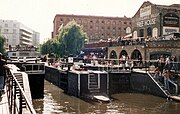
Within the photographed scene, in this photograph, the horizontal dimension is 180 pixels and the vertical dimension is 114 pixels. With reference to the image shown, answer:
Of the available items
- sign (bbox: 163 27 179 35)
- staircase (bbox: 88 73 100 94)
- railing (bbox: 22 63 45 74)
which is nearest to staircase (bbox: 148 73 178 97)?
staircase (bbox: 88 73 100 94)

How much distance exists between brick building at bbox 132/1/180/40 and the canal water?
1802cm

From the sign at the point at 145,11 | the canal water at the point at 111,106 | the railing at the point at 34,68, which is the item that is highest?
the sign at the point at 145,11

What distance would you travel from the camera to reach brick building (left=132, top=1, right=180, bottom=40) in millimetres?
39375

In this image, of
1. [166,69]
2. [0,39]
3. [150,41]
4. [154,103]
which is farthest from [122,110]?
[0,39]

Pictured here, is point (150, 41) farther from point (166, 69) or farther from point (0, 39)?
point (0, 39)

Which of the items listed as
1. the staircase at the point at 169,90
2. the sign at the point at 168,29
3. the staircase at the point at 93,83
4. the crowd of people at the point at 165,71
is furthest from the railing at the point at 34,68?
the sign at the point at 168,29

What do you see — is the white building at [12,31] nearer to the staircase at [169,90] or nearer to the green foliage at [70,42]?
the green foliage at [70,42]

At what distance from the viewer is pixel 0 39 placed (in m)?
69.6

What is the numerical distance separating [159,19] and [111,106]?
22724 mm

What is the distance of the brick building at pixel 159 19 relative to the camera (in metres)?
39.4

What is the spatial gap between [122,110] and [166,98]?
5.43 m

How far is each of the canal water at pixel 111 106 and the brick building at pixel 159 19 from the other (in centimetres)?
1802

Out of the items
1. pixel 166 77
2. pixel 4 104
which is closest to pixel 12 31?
pixel 166 77

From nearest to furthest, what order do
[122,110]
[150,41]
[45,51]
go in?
1. [122,110]
2. [150,41]
3. [45,51]
